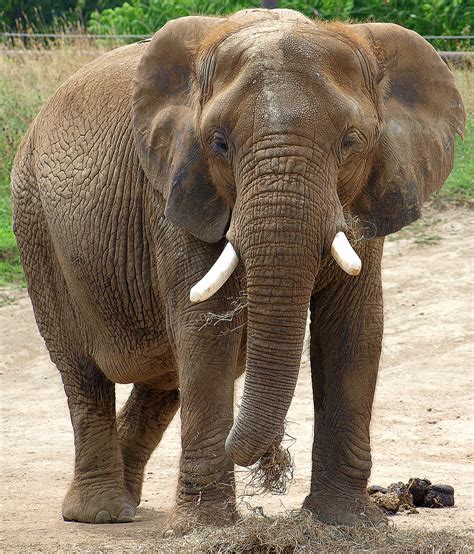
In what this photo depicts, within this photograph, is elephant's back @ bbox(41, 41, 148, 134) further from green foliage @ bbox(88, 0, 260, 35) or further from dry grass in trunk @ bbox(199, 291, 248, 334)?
green foliage @ bbox(88, 0, 260, 35)

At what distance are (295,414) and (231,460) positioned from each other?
383 centimetres

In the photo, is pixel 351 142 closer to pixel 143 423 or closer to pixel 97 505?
pixel 97 505

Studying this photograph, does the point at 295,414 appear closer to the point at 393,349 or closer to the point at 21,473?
the point at 393,349

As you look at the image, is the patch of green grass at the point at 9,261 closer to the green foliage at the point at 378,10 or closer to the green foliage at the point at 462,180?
the green foliage at the point at 462,180

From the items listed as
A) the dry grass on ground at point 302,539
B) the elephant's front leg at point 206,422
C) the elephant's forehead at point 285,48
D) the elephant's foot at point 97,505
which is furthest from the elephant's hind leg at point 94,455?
the elephant's forehead at point 285,48

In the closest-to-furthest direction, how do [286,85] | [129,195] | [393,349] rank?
1. [286,85]
2. [129,195]
3. [393,349]

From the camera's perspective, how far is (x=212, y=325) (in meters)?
5.93

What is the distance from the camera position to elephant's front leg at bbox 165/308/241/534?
5.96m

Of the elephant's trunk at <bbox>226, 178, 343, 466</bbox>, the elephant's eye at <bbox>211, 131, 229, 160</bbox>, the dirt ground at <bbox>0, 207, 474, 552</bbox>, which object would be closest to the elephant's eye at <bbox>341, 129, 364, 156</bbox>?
the elephant's trunk at <bbox>226, 178, 343, 466</bbox>

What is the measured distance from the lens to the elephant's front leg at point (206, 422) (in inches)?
235

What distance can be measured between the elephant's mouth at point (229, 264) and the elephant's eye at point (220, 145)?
1.17ft

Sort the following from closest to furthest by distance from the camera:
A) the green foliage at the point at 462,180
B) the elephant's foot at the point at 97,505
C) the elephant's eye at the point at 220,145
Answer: the elephant's eye at the point at 220,145 → the elephant's foot at the point at 97,505 → the green foliage at the point at 462,180

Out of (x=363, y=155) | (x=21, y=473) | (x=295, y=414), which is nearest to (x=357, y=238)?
(x=363, y=155)

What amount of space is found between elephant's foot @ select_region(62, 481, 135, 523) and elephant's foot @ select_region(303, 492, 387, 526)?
1381 mm
